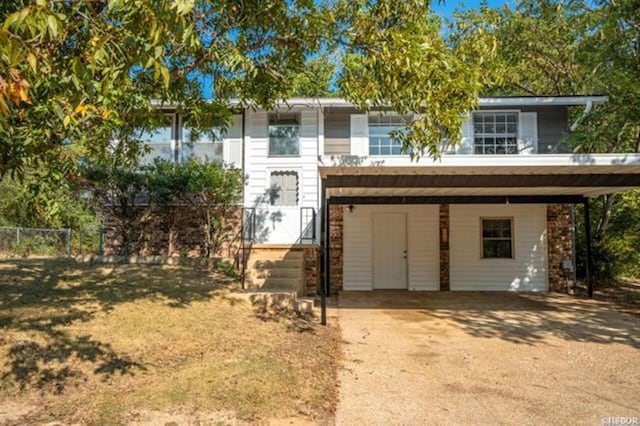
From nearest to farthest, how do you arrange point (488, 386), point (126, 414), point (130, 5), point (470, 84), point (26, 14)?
1. point (26, 14)
2. point (130, 5)
3. point (126, 414)
4. point (488, 386)
5. point (470, 84)

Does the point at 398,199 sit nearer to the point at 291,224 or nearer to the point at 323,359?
the point at 291,224

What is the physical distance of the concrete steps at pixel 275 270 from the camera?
9156mm

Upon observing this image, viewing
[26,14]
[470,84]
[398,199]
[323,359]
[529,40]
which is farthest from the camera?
[529,40]

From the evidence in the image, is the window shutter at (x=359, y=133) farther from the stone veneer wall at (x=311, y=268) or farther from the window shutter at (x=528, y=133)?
the window shutter at (x=528, y=133)

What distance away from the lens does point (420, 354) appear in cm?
597

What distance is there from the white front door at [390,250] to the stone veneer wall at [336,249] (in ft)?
3.15

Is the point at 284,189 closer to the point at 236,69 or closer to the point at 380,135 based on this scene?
the point at 380,135

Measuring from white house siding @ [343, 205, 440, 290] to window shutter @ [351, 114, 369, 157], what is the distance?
62.7 inches

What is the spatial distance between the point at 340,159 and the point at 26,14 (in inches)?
209

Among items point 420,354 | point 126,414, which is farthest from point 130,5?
point 420,354

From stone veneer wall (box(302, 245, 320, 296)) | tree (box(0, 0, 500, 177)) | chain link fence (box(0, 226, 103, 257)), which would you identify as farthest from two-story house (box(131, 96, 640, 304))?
chain link fence (box(0, 226, 103, 257))

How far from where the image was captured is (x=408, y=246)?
485 inches

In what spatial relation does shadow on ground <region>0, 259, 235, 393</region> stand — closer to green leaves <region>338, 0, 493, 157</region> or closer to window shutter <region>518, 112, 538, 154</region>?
green leaves <region>338, 0, 493, 157</region>

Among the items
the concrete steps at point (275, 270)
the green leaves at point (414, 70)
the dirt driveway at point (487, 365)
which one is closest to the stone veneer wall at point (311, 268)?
the concrete steps at point (275, 270)
